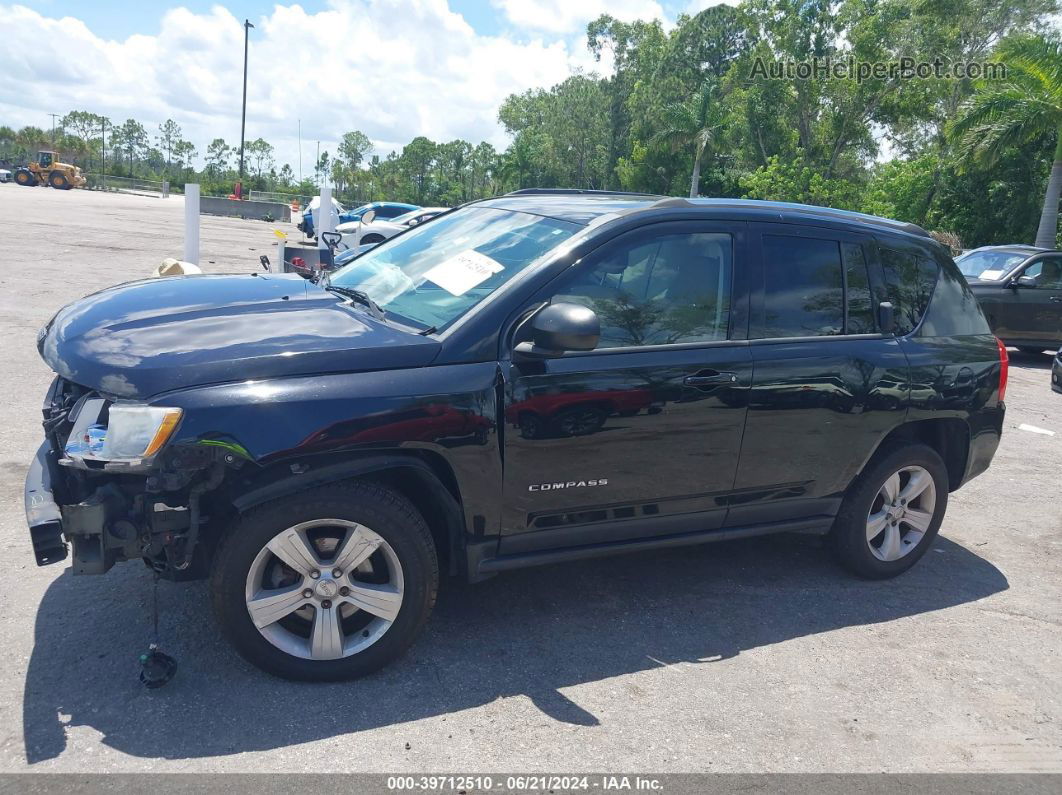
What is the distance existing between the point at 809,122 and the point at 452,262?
151 ft

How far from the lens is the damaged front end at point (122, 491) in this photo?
3.01 metres

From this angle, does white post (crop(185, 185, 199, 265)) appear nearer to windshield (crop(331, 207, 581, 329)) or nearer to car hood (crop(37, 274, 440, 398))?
windshield (crop(331, 207, 581, 329))

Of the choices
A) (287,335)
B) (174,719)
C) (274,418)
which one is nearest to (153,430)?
(274,418)

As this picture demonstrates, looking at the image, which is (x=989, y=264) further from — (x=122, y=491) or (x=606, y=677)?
(x=122, y=491)

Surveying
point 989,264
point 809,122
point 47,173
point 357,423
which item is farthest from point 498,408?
point 47,173

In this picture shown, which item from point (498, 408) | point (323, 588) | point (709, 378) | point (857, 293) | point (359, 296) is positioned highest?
point (857, 293)

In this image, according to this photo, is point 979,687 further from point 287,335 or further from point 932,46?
point 932,46

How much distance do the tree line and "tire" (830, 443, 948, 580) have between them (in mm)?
19584

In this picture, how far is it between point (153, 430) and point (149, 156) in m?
121

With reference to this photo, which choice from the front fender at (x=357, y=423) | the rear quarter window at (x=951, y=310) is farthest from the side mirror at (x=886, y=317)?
the front fender at (x=357, y=423)

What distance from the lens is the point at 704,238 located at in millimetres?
4121

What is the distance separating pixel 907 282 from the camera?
15.7 ft

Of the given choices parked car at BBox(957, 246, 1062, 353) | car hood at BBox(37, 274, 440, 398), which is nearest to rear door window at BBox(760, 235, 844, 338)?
car hood at BBox(37, 274, 440, 398)

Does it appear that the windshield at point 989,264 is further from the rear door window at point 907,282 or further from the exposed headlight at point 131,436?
the exposed headlight at point 131,436
